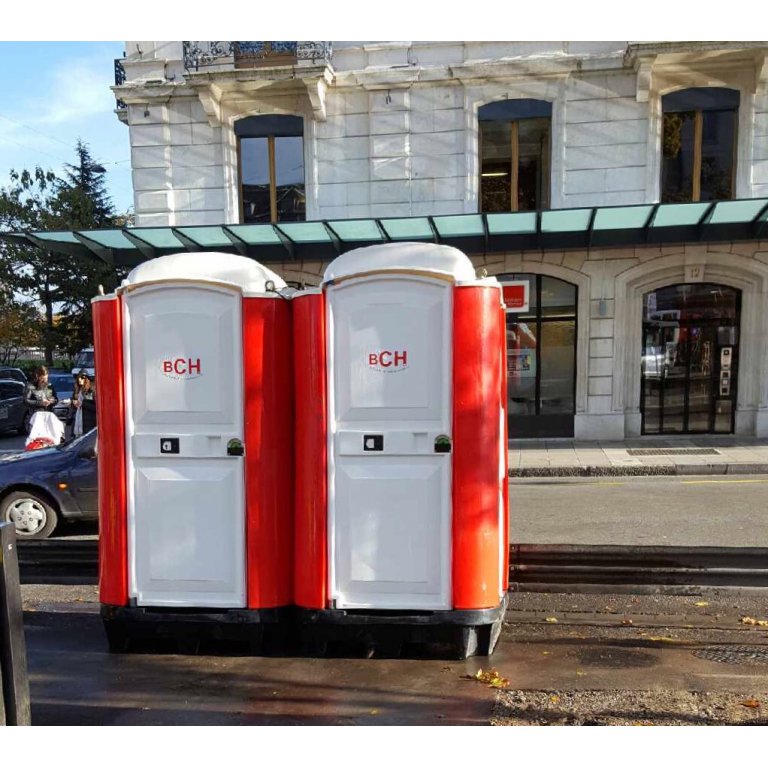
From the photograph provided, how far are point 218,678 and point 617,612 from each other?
264 cm

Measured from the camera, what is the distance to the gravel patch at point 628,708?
2988 mm

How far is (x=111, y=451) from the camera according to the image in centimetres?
381

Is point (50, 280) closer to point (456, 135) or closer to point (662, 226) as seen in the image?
point (456, 135)

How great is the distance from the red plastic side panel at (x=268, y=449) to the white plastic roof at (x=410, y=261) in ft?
1.56

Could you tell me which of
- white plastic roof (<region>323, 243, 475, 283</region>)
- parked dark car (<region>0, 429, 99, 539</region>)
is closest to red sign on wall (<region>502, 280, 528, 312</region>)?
parked dark car (<region>0, 429, 99, 539</region>)

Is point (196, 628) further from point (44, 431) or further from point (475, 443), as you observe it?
point (44, 431)

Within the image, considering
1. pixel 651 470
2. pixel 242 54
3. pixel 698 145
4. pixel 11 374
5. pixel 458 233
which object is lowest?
pixel 651 470

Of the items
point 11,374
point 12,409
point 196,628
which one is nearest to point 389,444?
point 196,628

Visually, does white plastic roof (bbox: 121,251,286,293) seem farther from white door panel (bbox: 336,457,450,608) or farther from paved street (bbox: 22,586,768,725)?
paved street (bbox: 22,586,768,725)

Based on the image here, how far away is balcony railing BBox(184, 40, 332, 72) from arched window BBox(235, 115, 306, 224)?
120 cm

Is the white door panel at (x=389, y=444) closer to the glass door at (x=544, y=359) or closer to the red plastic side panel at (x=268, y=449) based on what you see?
the red plastic side panel at (x=268, y=449)

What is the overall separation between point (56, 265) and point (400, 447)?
32.4 metres

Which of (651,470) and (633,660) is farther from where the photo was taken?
(651,470)

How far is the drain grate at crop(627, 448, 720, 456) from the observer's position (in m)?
11.9
